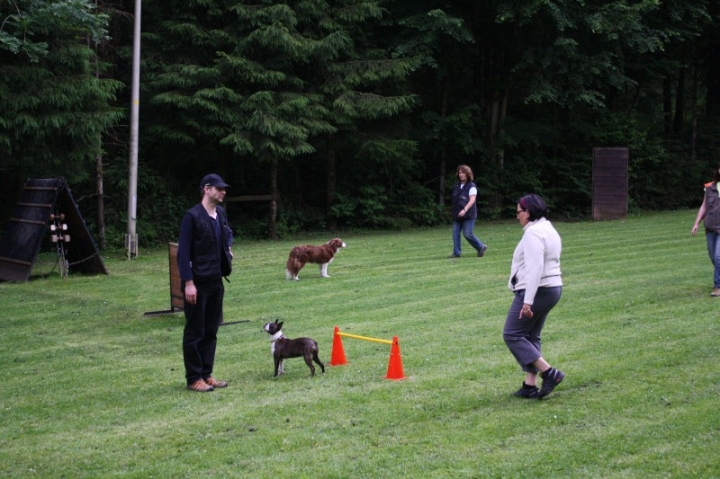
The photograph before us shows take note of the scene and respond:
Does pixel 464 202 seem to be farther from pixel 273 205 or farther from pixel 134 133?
pixel 273 205

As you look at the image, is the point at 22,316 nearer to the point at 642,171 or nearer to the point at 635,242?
the point at 635,242

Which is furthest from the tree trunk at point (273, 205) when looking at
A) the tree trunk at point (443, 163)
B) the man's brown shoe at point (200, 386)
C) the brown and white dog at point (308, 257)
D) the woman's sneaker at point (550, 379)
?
the woman's sneaker at point (550, 379)

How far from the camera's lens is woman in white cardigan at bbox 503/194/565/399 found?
7.21 metres

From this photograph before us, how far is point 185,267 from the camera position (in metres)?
8.23

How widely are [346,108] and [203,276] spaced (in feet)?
61.4

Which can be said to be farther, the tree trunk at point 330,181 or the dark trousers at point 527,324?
the tree trunk at point 330,181

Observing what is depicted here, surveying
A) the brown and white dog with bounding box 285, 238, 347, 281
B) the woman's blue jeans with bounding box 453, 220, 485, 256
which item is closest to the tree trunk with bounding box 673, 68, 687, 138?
the woman's blue jeans with bounding box 453, 220, 485, 256

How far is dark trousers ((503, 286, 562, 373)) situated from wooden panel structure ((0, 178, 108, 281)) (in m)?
12.6

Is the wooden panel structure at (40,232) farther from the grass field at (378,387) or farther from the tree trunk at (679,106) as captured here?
the tree trunk at (679,106)

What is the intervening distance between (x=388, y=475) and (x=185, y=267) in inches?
133

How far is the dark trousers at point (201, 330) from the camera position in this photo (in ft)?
27.5

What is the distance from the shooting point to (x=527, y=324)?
24.2 ft

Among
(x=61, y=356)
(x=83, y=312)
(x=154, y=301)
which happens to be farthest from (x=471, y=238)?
(x=61, y=356)

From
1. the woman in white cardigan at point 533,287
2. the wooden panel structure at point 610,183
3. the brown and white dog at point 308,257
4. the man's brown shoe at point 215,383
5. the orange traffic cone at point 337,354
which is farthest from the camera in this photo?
the wooden panel structure at point 610,183
